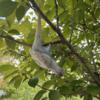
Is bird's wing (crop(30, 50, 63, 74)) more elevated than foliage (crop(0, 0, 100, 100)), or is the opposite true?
foliage (crop(0, 0, 100, 100))

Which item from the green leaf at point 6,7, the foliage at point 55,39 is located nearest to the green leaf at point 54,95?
the foliage at point 55,39

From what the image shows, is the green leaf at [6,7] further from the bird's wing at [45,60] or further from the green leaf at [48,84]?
the green leaf at [48,84]

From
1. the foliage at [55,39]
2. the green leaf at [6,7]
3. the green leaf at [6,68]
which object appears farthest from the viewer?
the green leaf at [6,68]

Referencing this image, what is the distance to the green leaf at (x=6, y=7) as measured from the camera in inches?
26.0

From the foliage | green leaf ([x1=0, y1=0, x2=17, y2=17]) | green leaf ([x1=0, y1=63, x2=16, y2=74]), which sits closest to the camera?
green leaf ([x1=0, y1=0, x2=17, y2=17])

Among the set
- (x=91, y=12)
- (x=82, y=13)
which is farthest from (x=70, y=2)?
(x=91, y=12)

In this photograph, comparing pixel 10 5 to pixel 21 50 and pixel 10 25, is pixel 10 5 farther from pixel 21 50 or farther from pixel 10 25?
pixel 21 50

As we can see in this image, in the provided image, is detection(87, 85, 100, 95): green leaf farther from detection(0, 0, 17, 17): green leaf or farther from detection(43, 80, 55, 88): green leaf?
detection(0, 0, 17, 17): green leaf

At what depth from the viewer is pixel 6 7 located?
2.18 ft

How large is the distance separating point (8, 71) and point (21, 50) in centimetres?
21

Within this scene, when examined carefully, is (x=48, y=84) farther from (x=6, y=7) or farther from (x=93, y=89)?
(x=6, y=7)

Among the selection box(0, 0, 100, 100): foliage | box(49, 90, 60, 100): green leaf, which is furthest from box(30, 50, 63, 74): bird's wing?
box(49, 90, 60, 100): green leaf

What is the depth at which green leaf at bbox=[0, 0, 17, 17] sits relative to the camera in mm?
661

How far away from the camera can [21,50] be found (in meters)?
1.11
